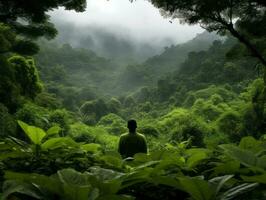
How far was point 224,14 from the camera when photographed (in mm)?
6672

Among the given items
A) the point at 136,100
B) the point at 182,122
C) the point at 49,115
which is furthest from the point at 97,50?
the point at 49,115

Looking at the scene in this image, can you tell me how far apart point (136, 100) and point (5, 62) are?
151 ft

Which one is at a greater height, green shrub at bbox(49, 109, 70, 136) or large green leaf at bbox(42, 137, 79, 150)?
green shrub at bbox(49, 109, 70, 136)

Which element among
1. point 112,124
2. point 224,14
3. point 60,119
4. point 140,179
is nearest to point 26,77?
point 60,119

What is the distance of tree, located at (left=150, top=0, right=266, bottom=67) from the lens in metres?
6.38

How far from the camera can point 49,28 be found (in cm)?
980

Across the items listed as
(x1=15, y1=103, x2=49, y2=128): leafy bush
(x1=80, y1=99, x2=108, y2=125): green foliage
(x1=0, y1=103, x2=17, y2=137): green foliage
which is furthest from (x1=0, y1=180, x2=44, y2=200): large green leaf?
(x1=80, y1=99, x2=108, y2=125): green foliage

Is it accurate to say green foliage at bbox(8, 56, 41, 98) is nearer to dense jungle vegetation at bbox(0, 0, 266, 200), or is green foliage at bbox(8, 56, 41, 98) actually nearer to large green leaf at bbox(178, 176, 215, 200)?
dense jungle vegetation at bbox(0, 0, 266, 200)

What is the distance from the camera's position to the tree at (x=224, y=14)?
6375mm

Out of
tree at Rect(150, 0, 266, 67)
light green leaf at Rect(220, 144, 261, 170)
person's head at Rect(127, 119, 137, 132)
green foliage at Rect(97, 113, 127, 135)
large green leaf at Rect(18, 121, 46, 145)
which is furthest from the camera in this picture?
green foliage at Rect(97, 113, 127, 135)

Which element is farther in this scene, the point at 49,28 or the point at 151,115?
the point at 151,115

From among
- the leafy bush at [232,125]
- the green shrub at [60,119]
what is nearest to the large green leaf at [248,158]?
the green shrub at [60,119]

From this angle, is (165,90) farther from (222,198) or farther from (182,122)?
(222,198)

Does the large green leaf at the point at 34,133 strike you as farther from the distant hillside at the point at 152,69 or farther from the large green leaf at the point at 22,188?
the distant hillside at the point at 152,69
